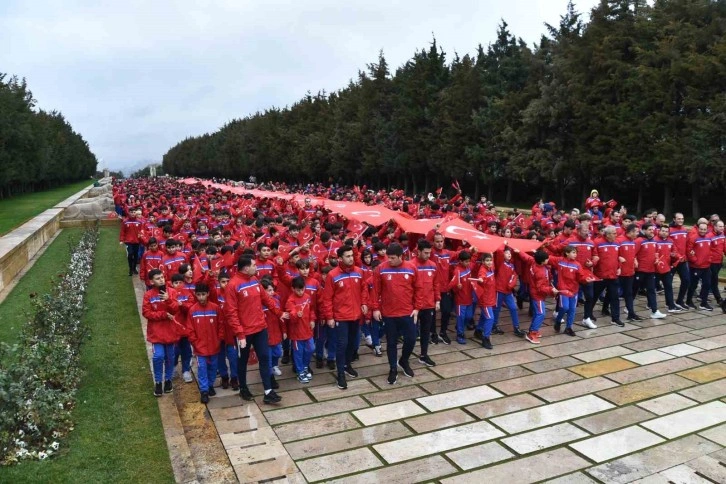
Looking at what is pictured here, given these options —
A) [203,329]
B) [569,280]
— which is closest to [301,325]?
[203,329]

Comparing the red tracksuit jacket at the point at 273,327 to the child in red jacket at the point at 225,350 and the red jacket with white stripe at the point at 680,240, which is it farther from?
the red jacket with white stripe at the point at 680,240

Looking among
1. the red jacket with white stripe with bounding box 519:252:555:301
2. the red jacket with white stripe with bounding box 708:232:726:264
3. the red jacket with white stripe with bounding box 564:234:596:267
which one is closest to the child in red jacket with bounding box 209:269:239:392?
the red jacket with white stripe with bounding box 519:252:555:301

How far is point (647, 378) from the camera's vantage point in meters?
7.21

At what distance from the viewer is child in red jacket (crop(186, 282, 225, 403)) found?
6746 mm

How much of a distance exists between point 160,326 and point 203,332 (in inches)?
21.3

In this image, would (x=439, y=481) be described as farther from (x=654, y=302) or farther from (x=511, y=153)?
(x=511, y=153)

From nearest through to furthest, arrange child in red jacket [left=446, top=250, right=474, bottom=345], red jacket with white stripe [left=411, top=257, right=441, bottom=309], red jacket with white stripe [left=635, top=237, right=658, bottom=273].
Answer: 1. red jacket with white stripe [left=411, top=257, right=441, bottom=309]
2. child in red jacket [left=446, top=250, right=474, bottom=345]
3. red jacket with white stripe [left=635, top=237, right=658, bottom=273]

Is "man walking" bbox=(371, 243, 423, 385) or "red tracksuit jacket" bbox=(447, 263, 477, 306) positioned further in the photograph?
"red tracksuit jacket" bbox=(447, 263, 477, 306)

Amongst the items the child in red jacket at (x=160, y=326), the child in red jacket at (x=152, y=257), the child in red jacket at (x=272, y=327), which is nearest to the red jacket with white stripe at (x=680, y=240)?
the child in red jacket at (x=272, y=327)

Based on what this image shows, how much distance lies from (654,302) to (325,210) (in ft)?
28.5

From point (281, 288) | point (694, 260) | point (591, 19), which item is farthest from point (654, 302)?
point (591, 19)

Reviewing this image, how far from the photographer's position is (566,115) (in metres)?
28.1

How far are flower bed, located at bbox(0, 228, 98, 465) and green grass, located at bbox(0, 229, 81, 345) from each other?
877mm

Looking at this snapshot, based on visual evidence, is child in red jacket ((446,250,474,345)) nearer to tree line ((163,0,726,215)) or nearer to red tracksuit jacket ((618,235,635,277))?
red tracksuit jacket ((618,235,635,277))
